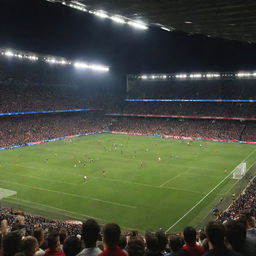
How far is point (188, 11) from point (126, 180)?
2945 centimetres

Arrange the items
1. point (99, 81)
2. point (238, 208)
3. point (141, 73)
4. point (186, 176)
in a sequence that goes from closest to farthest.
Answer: point (238, 208) < point (186, 176) < point (141, 73) < point (99, 81)

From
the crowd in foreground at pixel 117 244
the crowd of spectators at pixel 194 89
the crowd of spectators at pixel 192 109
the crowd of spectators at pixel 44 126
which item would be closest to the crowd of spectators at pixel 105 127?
the crowd of spectators at pixel 44 126

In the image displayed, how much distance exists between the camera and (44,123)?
79.1 m

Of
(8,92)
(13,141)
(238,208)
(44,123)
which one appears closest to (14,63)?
(8,92)

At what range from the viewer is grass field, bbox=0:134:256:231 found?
27.7 metres

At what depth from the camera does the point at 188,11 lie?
10375mm

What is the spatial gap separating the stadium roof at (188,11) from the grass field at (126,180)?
54.7ft

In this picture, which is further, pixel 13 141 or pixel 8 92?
pixel 8 92

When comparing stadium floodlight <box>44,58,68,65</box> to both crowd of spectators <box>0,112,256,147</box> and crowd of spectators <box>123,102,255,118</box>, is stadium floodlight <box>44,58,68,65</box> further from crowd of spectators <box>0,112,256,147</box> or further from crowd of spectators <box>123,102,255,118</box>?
crowd of spectators <box>123,102,255,118</box>

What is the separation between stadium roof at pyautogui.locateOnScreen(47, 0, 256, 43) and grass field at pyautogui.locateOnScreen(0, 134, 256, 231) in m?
16.7

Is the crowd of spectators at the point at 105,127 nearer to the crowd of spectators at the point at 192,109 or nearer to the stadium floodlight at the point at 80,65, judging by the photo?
the crowd of spectators at the point at 192,109

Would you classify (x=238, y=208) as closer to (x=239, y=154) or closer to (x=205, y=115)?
(x=239, y=154)

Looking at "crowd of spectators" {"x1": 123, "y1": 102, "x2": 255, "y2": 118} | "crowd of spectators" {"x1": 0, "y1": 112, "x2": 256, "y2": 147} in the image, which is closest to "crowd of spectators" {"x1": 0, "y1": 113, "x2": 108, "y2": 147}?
"crowd of spectators" {"x1": 0, "y1": 112, "x2": 256, "y2": 147}

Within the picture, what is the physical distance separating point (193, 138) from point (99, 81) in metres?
46.7
